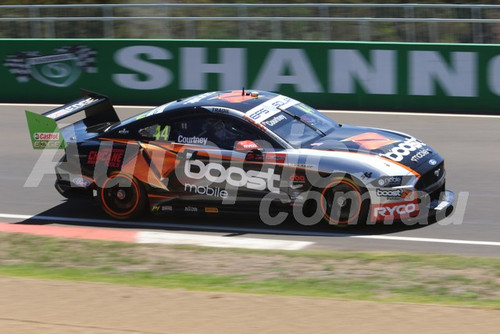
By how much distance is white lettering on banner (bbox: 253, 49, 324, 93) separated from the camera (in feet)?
57.7

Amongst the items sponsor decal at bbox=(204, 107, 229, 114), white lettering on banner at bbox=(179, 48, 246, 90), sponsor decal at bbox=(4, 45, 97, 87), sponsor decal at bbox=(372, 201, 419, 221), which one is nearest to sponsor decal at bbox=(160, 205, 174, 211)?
sponsor decal at bbox=(204, 107, 229, 114)

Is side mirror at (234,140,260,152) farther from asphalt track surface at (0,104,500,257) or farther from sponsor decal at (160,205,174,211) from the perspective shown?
sponsor decal at (160,205,174,211)

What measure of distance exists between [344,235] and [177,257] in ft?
6.64

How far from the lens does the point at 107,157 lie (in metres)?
10.4

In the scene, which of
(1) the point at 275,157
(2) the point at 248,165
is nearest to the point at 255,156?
(2) the point at 248,165

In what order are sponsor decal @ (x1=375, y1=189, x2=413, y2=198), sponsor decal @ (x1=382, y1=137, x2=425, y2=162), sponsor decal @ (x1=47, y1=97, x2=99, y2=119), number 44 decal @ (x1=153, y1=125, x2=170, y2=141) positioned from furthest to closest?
sponsor decal @ (x1=47, y1=97, x2=99, y2=119), number 44 decal @ (x1=153, y1=125, x2=170, y2=141), sponsor decal @ (x1=382, y1=137, x2=425, y2=162), sponsor decal @ (x1=375, y1=189, x2=413, y2=198)

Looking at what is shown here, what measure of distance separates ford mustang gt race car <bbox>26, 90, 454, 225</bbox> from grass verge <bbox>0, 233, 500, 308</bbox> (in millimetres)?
1088

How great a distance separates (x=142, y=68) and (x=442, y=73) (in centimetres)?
667

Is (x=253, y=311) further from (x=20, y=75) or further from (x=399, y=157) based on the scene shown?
(x=20, y=75)

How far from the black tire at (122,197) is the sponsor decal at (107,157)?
0.51 feet

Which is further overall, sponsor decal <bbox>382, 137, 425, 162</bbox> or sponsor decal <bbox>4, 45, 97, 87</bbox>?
sponsor decal <bbox>4, 45, 97, 87</bbox>

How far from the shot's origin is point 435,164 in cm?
963

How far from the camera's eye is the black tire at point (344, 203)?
930 centimetres
